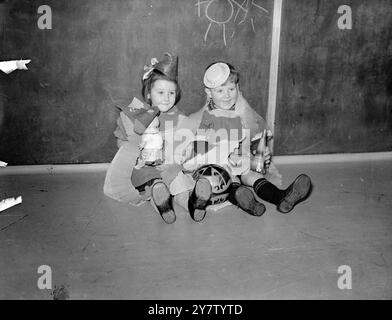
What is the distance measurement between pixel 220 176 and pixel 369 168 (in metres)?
1.21

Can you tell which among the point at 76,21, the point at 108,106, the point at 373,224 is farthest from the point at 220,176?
the point at 76,21

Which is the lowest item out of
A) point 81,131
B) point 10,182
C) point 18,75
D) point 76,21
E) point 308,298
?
point 308,298

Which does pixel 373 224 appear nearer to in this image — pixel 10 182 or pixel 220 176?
pixel 220 176

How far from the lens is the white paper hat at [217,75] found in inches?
85.6

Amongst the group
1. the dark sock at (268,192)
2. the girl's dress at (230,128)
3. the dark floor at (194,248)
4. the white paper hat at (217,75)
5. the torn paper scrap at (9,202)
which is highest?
the white paper hat at (217,75)

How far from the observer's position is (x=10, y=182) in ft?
8.11

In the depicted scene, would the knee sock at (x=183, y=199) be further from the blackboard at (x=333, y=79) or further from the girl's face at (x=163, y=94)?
the blackboard at (x=333, y=79)

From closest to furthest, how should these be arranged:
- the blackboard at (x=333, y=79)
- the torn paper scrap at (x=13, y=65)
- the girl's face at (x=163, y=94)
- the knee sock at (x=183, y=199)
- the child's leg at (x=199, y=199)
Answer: the child's leg at (x=199, y=199) < the knee sock at (x=183, y=199) < the girl's face at (x=163, y=94) < the torn paper scrap at (x=13, y=65) < the blackboard at (x=333, y=79)

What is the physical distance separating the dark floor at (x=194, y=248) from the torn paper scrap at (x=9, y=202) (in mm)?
42

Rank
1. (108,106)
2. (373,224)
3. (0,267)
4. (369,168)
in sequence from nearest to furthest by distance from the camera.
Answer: (0,267) → (373,224) → (108,106) → (369,168)

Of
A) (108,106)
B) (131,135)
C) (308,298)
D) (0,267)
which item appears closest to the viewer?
(308,298)

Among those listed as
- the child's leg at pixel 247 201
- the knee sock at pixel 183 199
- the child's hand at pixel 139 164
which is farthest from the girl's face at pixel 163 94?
the child's leg at pixel 247 201

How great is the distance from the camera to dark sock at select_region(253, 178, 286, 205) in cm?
199

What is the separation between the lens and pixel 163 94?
218 centimetres
